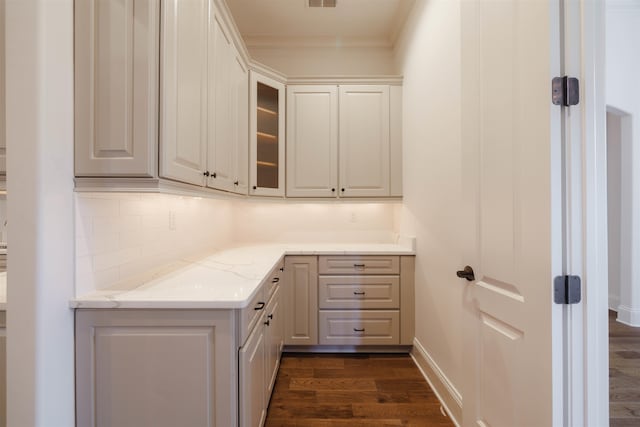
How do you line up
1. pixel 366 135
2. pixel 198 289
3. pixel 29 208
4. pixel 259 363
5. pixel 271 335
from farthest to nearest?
1. pixel 366 135
2. pixel 271 335
3. pixel 259 363
4. pixel 198 289
5. pixel 29 208

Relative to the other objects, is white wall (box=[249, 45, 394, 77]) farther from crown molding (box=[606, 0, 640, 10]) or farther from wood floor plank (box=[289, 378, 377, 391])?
wood floor plank (box=[289, 378, 377, 391])

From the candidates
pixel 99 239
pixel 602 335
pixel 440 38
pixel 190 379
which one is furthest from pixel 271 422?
pixel 440 38

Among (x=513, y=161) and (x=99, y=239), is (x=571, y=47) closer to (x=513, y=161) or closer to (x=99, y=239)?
(x=513, y=161)

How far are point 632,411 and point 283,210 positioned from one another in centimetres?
295

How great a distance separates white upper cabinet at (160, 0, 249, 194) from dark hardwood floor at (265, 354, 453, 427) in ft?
4.88

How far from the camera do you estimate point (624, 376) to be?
2025 mm

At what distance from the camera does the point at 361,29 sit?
292 centimetres

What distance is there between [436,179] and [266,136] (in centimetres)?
158

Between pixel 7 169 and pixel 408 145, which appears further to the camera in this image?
pixel 408 145

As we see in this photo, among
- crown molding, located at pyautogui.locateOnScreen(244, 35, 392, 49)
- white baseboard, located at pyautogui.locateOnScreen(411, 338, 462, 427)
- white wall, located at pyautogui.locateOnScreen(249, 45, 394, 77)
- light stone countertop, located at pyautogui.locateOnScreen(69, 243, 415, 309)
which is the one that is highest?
crown molding, located at pyautogui.locateOnScreen(244, 35, 392, 49)

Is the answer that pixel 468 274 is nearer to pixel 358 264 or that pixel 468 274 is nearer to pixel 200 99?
pixel 358 264

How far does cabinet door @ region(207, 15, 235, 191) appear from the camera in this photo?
66.8 inches

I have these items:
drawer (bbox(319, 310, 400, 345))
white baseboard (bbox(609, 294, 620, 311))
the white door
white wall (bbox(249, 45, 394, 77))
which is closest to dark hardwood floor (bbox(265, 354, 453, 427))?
drawer (bbox(319, 310, 400, 345))

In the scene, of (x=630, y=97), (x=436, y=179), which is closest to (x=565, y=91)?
(x=436, y=179)
